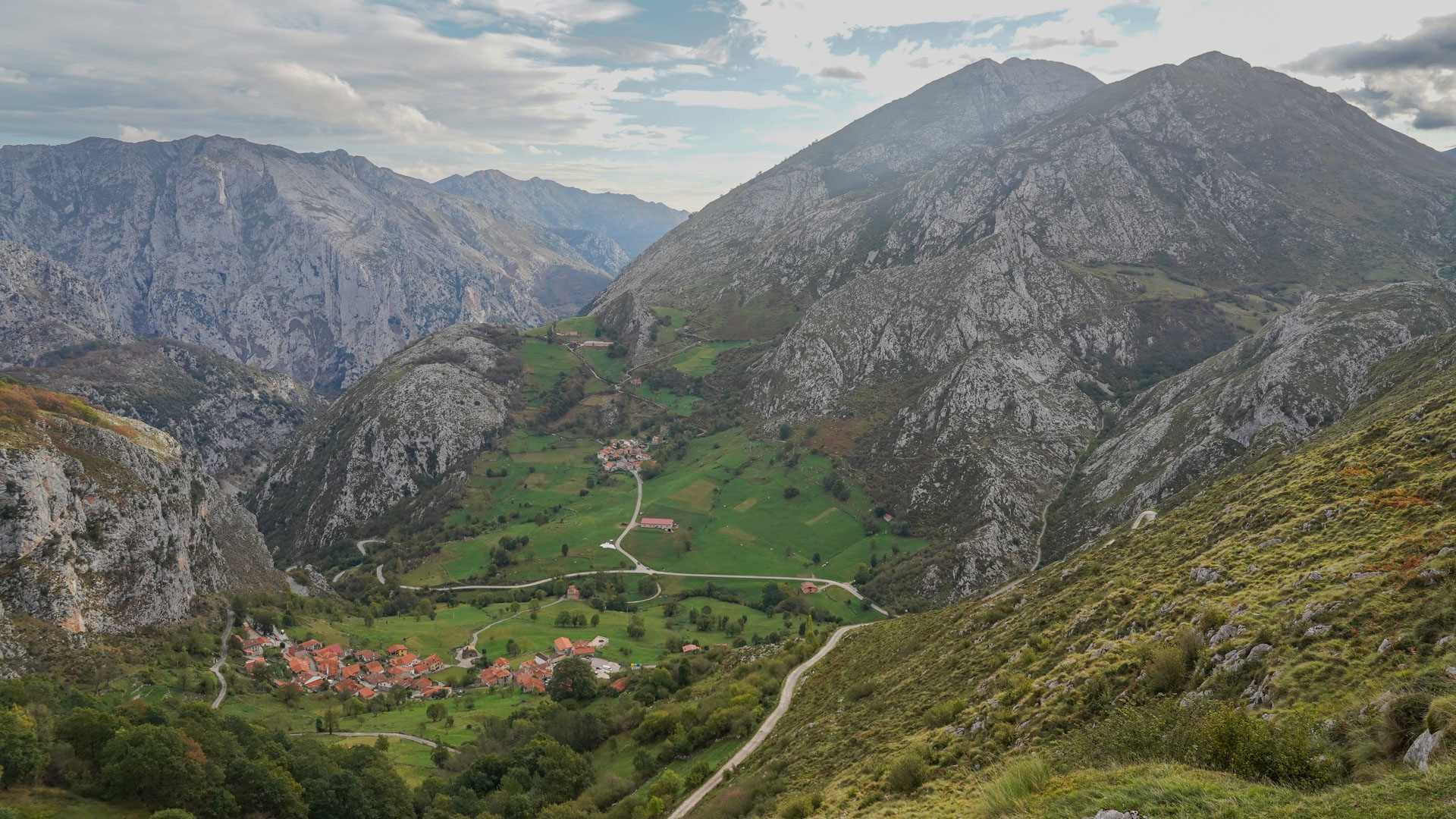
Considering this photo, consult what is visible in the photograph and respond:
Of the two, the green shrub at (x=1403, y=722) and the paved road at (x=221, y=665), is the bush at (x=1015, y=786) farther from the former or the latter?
the paved road at (x=221, y=665)

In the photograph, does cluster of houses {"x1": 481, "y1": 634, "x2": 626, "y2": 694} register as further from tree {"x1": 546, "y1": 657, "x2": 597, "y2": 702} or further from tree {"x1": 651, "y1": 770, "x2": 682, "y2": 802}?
tree {"x1": 651, "y1": 770, "x2": 682, "y2": 802}

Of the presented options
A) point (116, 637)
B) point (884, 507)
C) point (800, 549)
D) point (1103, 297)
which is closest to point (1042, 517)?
point (884, 507)

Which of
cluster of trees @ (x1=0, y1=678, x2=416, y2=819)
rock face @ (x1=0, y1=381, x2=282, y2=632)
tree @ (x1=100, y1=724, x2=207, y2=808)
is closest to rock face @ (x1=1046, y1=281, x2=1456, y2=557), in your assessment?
cluster of trees @ (x1=0, y1=678, x2=416, y2=819)

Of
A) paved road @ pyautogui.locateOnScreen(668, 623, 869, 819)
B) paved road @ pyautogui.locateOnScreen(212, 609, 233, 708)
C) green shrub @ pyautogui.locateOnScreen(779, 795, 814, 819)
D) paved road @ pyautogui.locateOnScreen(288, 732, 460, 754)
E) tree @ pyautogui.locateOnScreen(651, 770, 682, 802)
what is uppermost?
green shrub @ pyautogui.locateOnScreen(779, 795, 814, 819)

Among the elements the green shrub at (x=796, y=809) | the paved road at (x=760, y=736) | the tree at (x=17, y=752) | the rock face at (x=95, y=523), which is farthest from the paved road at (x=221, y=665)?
the green shrub at (x=796, y=809)

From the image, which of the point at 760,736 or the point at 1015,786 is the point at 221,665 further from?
the point at 1015,786
